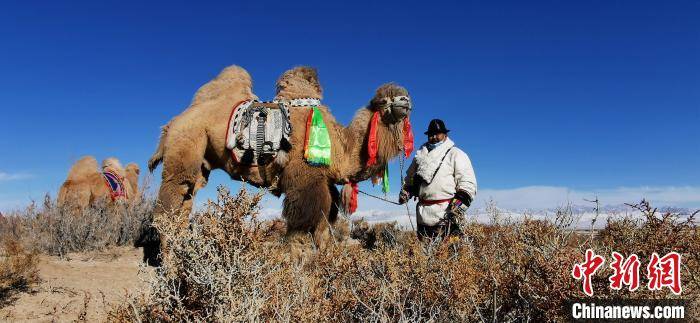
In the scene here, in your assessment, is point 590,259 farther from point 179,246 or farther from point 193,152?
point 193,152

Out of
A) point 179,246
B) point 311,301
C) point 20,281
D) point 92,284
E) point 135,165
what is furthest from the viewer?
point 135,165

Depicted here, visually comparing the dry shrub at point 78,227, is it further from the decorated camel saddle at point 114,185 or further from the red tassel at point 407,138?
the red tassel at point 407,138

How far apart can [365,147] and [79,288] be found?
11.3 ft

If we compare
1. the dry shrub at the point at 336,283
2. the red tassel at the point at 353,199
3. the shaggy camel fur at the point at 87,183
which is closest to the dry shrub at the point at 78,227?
the shaggy camel fur at the point at 87,183

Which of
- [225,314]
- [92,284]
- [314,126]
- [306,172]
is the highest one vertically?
[314,126]

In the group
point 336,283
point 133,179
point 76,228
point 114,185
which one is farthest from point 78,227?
point 336,283

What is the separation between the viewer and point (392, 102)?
5789 mm

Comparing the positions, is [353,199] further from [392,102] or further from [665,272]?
[665,272]

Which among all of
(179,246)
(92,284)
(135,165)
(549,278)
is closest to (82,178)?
(135,165)

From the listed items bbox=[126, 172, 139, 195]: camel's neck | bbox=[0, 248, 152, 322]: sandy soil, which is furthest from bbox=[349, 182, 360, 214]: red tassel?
bbox=[126, 172, 139, 195]: camel's neck

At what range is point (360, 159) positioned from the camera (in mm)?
5941

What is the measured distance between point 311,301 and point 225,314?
1.79 ft

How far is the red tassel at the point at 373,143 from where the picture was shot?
5.74 metres

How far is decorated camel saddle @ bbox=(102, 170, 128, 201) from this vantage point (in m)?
11.1
